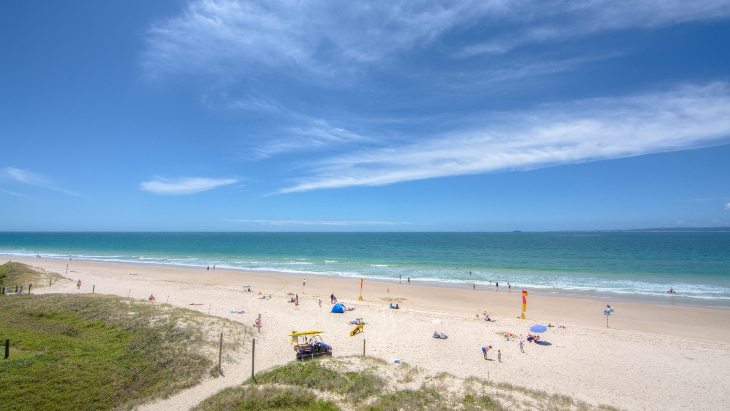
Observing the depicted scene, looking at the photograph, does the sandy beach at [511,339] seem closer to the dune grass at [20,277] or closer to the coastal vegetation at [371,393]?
the coastal vegetation at [371,393]

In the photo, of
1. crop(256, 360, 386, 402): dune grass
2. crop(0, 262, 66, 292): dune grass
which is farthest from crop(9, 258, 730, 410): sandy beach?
crop(0, 262, 66, 292): dune grass

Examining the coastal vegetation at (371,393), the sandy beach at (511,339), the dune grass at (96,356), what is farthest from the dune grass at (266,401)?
the dune grass at (96,356)

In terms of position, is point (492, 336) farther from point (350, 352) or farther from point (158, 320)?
point (158, 320)

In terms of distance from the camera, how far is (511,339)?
18.3 metres

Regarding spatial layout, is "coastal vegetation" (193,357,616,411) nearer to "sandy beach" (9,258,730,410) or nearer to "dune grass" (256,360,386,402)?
"dune grass" (256,360,386,402)

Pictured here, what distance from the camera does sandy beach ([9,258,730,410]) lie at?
12773 mm

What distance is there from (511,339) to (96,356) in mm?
19019

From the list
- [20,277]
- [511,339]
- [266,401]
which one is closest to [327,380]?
[266,401]

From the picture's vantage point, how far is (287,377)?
11.5 meters

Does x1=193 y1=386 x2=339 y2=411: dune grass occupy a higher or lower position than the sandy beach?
higher

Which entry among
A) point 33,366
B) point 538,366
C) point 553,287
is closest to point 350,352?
point 538,366

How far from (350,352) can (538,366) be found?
8366 millimetres

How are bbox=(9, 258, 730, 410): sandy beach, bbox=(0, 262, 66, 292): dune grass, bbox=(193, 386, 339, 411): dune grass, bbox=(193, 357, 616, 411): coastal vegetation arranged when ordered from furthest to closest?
bbox=(0, 262, 66, 292): dune grass → bbox=(9, 258, 730, 410): sandy beach → bbox=(193, 357, 616, 411): coastal vegetation → bbox=(193, 386, 339, 411): dune grass

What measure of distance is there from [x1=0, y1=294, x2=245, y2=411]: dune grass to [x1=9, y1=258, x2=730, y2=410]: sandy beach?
52.1 inches
